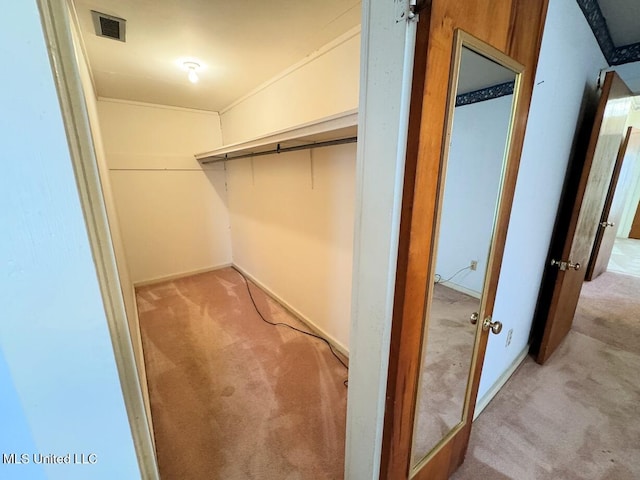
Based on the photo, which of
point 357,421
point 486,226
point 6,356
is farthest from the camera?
point 486,226

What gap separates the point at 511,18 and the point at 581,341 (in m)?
2.88

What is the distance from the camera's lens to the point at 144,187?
3422 millimetres

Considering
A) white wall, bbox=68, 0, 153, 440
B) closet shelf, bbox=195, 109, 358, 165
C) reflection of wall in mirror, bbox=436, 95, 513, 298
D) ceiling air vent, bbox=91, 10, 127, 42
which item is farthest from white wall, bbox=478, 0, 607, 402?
ceiling air vent, bbox=91, 10, 127, 42

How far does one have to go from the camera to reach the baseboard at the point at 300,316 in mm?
2291

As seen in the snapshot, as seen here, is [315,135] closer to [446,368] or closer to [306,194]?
[306,194]

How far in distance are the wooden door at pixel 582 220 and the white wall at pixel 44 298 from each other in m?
2.57

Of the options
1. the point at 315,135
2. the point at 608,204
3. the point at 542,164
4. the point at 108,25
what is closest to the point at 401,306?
the point at 315,135

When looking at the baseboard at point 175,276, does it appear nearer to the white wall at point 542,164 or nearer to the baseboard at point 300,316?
the baseboard at point 300,316

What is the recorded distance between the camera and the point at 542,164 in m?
1.49

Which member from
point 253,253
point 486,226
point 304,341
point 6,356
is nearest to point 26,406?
point 6,356

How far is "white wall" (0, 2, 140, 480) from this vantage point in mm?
362

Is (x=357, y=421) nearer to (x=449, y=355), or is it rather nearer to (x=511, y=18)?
(x=449, y=355)

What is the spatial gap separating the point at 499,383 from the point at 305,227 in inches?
76.1

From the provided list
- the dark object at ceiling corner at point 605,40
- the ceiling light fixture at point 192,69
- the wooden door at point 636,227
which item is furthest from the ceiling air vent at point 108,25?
the wooden door at point 636,227
